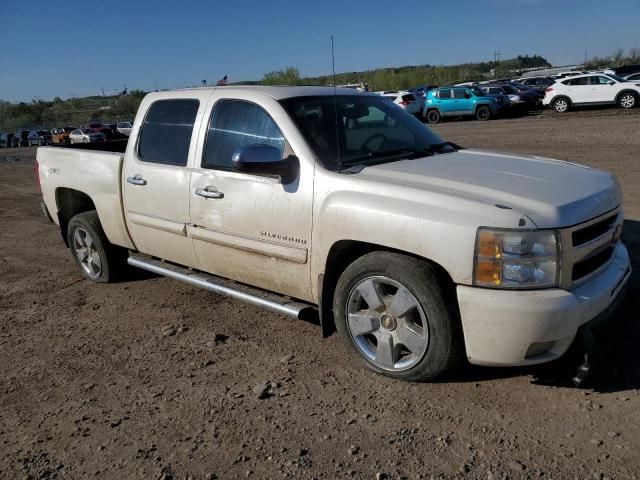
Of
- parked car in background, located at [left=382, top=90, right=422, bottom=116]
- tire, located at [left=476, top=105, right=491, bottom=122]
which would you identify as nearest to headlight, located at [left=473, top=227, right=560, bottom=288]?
tire, located at [left=476, top=105, right=491, bottom=122]

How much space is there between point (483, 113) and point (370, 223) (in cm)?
2620

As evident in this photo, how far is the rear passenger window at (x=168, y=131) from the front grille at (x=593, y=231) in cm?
291

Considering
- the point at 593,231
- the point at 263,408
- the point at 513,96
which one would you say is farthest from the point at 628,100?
the point at 263,408

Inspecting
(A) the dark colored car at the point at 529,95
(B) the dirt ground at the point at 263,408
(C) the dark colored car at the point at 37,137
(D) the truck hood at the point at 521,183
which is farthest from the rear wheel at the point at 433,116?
(C) the dark colored car at the point at 37,137

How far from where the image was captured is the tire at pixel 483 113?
90.0 ft

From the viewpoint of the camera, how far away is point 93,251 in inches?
231

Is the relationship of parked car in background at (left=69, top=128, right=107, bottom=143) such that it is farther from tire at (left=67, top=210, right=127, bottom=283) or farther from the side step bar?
the side step bar

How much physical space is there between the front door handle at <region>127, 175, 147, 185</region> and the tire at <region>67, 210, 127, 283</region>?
911mm

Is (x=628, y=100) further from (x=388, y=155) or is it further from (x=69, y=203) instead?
(x=69, y=203)

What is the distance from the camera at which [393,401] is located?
10.9 feet

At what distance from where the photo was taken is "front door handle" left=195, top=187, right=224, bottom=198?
4170 mm

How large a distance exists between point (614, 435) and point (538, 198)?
4.16 ft

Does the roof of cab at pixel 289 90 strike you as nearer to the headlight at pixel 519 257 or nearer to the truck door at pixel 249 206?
the truck door at pixel 249 206

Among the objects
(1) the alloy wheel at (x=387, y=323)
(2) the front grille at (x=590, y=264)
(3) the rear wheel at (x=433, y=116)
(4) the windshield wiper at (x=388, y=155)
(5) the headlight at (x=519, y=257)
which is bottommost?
(1) the alloy wheel at (x=387, y=323)
